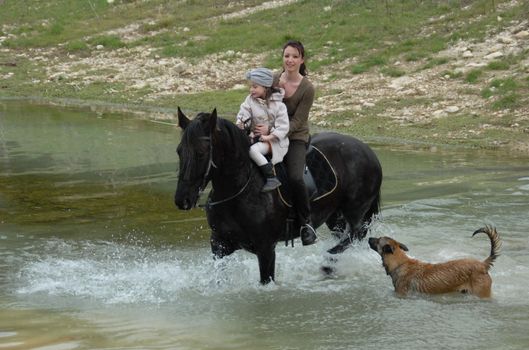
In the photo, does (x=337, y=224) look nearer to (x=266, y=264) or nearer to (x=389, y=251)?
(x=389, y=251)

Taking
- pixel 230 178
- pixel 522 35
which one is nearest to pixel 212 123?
pixel 230 178

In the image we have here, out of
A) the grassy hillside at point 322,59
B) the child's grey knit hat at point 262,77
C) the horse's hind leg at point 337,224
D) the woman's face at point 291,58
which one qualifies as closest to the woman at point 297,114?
the woman's face at point 291,58

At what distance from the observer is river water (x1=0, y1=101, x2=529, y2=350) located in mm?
7273

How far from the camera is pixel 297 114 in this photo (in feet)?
27.9

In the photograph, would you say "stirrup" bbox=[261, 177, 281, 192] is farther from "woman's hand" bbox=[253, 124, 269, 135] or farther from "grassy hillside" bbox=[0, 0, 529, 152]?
"grassy hillside" bbox=[0, 0, 529, 152]

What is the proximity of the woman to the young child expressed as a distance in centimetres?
23

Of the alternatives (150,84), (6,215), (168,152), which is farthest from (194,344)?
(150,84)

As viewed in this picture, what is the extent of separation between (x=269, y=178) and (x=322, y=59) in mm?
17394

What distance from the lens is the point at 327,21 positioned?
28891 millimetres

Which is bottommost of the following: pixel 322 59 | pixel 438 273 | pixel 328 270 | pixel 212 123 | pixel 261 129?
pixel 328 270

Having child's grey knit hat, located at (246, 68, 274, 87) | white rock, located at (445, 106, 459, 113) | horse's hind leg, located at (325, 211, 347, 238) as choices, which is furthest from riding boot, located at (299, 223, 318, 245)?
white rock, located at (445, 106, 459, 113)

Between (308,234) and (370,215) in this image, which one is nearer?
(308,234)

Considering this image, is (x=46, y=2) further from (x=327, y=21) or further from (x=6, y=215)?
(x=6, y=215)

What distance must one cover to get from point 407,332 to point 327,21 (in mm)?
22531
